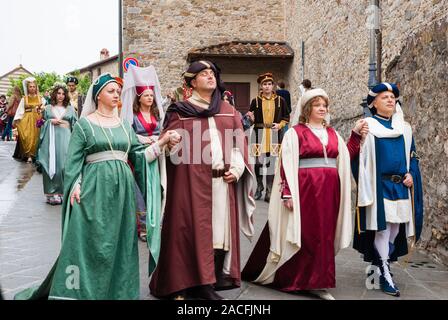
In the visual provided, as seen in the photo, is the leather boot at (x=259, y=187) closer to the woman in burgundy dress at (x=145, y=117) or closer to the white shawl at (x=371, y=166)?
the woman in burgundy dress at (x=145, y=117)

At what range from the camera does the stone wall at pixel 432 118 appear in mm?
5863

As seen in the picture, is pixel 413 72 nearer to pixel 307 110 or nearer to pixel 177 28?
pixel 307 110

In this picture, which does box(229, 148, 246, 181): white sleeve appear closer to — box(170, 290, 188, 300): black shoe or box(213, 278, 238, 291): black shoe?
box(213, 278, 238, 291): black shoe

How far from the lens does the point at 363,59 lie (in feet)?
34.1

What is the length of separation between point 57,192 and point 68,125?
1150mm

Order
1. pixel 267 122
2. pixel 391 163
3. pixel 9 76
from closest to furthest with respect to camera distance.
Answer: pixel 391 163 < pixel 267 122 < pixel 9 76

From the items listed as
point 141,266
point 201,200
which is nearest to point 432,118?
point 201,200

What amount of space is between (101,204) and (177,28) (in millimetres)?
15626

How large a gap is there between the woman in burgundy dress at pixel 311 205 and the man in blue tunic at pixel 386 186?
17 cm

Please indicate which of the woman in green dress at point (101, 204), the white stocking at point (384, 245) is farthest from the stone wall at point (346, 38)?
the woman in green dress at point (101, 204)

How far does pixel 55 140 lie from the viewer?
922cm

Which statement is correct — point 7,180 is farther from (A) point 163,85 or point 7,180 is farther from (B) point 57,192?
(A) point 163,85
